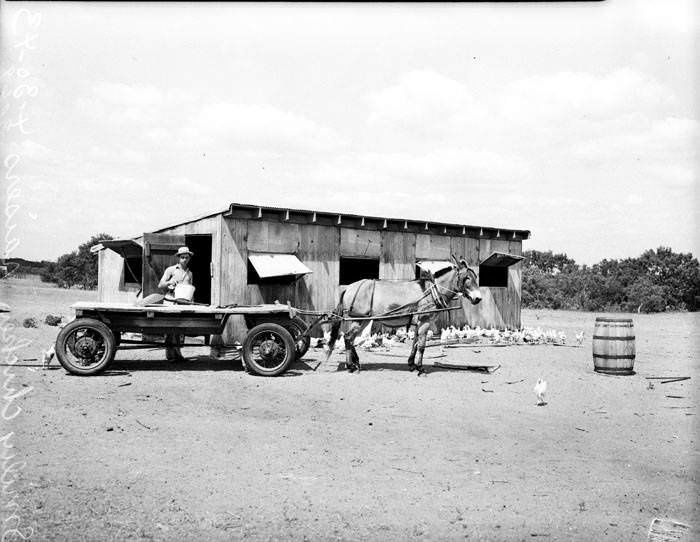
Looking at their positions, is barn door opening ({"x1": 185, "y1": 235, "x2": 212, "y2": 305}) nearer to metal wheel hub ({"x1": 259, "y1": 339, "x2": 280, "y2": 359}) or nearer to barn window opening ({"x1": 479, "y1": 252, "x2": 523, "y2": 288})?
metal wheel hub ({"x1": 259, "y1": 339, "x2": 280, "y2": 359})

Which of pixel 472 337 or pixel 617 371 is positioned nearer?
pixel 617 371

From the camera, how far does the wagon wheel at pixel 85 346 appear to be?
937cm

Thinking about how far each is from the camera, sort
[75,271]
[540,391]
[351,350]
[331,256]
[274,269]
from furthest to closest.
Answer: [75,271], [331,256], [274,269], [351,350], [540,391]

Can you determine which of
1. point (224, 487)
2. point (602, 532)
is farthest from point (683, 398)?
point (224, 487)

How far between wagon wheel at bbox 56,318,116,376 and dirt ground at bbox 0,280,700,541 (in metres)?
0.22

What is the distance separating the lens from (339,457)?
5785 millimetres

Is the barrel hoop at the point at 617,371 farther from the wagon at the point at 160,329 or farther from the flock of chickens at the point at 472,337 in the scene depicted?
the wagon at the point at 160,329

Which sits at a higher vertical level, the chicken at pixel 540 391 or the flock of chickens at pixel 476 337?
the flock of chickens at pixel 476 337

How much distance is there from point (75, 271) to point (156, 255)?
4599 centimetres

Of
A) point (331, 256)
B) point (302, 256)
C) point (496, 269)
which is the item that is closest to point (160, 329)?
point (302, 256)

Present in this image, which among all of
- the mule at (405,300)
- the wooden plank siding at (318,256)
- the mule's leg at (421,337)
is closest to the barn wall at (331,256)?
the wooden plank siding at (318,256)

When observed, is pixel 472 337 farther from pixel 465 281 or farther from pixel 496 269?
pixel 465 281

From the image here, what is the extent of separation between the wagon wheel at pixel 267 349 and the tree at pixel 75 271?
146ft

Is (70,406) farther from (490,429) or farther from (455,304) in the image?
(455,304)
